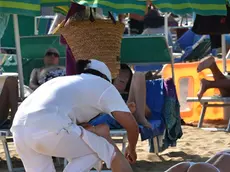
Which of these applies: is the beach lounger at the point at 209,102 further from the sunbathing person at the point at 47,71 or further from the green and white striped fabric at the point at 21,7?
the green and white striped fabric at the point at 21,7

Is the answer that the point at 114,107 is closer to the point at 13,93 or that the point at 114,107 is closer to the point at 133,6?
the point at 133,6

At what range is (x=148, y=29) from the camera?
1582cm

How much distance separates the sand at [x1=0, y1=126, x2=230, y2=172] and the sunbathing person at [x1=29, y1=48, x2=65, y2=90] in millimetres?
766

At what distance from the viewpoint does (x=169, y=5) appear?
19.4 ft

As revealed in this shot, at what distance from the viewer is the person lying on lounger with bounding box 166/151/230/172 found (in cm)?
272

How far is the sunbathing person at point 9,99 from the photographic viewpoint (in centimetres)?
601

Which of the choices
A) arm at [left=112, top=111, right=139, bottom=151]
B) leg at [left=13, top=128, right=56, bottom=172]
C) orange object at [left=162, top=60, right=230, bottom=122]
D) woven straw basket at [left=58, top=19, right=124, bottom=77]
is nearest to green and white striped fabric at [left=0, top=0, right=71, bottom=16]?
woven straw basket at [left=58, top=19, right=124, bottom=77]

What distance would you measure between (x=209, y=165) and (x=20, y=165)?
3.83m

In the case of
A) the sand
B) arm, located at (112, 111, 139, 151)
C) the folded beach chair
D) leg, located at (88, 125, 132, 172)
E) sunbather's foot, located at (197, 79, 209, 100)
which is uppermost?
arm, located at (112, 111, 139, 151)

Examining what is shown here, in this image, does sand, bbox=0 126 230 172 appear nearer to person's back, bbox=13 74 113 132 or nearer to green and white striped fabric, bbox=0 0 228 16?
green and white striped fabric, bbox=0 0 228 16

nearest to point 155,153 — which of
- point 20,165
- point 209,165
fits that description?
point 20,165

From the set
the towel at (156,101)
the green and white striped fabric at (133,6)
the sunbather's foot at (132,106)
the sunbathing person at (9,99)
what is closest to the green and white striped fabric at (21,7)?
the green and white striped fabric at (133,6)

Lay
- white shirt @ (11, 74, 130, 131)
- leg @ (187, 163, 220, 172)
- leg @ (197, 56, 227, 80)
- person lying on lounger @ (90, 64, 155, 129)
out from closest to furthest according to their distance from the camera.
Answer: leg @ (187, 163, 220, 172)
white shirt @ (11, 74, 130, 131)
person lying on lounger @ (90, 64, 155, 129)
leg @ (197, 56, 227, 80)

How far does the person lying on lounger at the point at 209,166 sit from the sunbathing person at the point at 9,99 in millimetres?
3363
